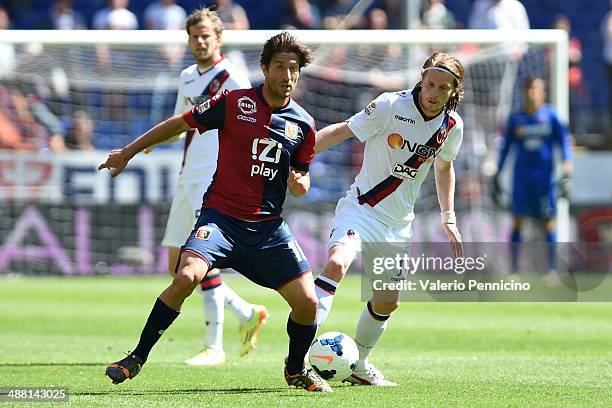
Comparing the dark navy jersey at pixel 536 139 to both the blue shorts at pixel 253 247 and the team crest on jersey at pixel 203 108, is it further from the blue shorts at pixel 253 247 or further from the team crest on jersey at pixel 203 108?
the team crest on jersey at pixel 203 108

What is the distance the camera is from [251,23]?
73.5ft

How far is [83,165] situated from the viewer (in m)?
17.4

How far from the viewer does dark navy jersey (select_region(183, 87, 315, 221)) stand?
712cm

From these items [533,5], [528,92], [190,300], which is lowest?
[190,300]

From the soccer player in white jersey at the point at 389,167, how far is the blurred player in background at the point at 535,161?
835 centimetres

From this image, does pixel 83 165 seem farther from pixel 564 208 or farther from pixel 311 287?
pixel 311 287

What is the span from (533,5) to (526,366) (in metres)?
16.4

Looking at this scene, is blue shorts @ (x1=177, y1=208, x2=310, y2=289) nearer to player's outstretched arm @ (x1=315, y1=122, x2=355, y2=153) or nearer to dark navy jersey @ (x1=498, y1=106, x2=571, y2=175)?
player's outstretched arm @ (x1=315, y1=122, x2=355, y2=153)

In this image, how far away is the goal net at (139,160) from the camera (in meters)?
17.1

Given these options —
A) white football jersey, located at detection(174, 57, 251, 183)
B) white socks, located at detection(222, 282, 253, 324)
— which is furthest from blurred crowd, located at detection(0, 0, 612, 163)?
white socks, located at detection(222, 282, 253, 324)

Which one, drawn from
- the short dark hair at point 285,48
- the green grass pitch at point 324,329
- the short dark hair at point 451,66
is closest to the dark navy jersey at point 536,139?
the green grass pitch at point 324,329

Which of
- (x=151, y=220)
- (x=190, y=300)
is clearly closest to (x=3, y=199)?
(x=151, y=220)

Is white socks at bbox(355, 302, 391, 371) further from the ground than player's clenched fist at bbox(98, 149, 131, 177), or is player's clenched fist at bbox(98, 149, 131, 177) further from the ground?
player's clenched fist at bbox(98, 149, 131, 177)

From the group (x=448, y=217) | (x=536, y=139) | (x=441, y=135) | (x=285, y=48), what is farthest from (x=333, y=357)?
(x=536, y=139)
